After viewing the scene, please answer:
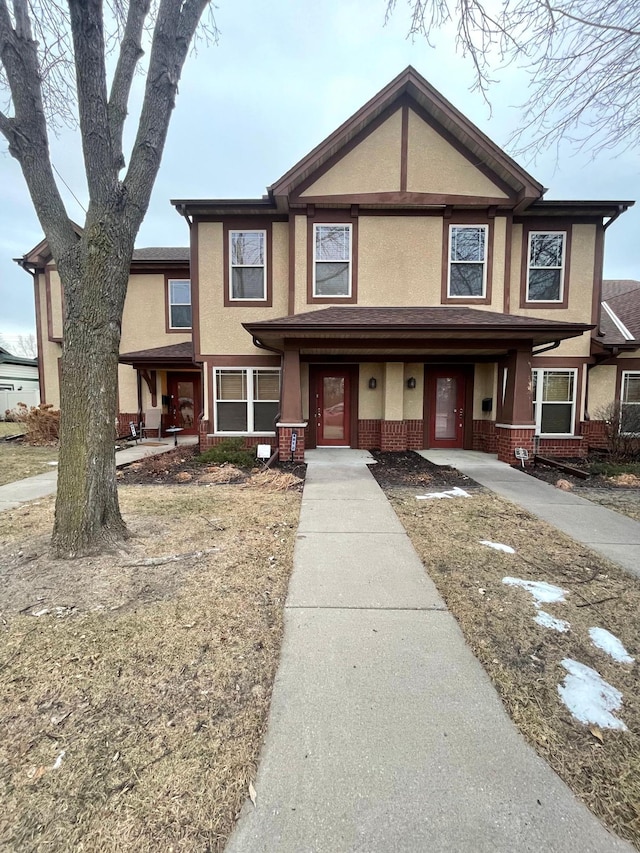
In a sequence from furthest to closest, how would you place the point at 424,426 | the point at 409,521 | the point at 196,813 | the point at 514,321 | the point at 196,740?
the point at 424,426 → the point at 514,321 → the point at 409,521 → the point at 196,740 → the point at 196,813

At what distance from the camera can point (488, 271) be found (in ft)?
30.9

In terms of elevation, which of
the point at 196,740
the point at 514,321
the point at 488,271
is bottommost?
the point at 196,740

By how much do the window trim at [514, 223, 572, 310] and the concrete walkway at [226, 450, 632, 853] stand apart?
30.5 feet

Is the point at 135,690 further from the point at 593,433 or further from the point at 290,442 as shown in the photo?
the point at 593,433

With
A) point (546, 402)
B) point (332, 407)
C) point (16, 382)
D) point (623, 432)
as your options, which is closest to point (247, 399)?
point (332, 407)

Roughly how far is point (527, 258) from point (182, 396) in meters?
11.7

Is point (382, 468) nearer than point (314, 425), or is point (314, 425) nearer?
point (382, 468)

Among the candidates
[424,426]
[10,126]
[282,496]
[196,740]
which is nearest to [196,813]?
[196,740]

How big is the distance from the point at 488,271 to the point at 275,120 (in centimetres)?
739

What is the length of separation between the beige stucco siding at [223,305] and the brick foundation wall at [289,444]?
2484 mm

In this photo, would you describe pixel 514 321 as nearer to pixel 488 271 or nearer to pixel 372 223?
pixel 488 271

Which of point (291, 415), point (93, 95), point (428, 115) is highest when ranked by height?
point (428, 115)

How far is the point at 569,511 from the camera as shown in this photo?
5.38 m

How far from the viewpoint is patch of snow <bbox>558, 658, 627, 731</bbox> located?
75.5 inches
